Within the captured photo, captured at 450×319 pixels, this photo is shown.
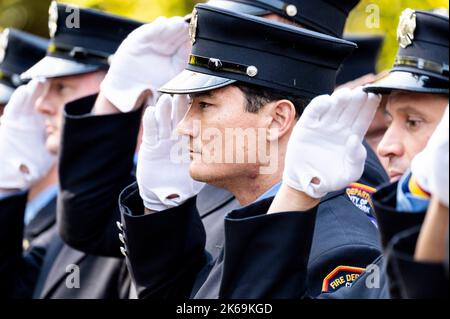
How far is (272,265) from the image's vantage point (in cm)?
292

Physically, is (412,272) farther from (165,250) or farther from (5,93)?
(5,93)

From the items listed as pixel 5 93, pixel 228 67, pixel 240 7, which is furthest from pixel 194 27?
pixel 5 93

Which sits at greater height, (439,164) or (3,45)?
(439,164)

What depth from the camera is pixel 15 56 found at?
618 centimetres

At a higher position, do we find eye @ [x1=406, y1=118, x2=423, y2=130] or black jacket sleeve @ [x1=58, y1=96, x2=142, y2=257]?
eye @ [x1=406, y1=118, x2=423, y2=130]

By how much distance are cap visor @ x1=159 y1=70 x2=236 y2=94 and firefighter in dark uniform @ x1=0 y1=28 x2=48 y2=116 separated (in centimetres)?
275

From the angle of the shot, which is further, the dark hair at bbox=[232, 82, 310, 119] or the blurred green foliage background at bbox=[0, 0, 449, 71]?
the blurred green foliage background at bbox=[0, 0, 449, 71]

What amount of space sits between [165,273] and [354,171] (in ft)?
3.82

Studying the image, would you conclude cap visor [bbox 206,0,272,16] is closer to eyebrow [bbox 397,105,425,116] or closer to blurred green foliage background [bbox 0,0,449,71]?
blurred green foliage background [bbox 0,0,449,71]

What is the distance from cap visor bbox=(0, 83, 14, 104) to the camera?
612cm

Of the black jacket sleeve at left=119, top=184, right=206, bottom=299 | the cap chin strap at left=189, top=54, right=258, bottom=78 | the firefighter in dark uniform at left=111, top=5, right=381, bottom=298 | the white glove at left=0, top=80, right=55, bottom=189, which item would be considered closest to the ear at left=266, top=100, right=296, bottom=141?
the firefighter in dark uniform at left=111, top=5, right=381, bottom=298

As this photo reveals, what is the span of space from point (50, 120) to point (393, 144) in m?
2.35

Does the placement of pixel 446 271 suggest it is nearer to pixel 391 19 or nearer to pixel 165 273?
pixel 165 273
